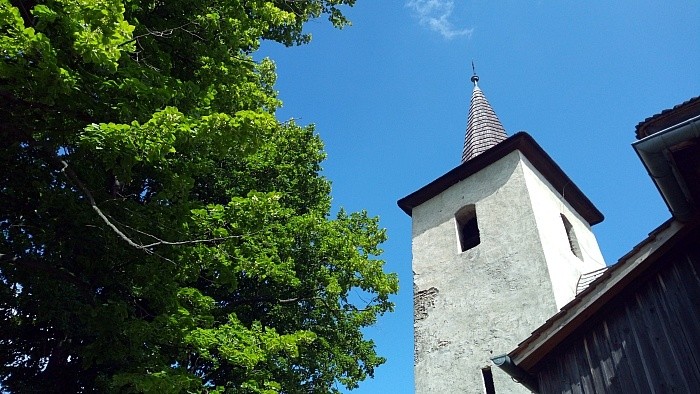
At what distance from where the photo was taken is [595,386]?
5461 mm

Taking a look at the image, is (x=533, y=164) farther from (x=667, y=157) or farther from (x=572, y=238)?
(x=667, y=157)

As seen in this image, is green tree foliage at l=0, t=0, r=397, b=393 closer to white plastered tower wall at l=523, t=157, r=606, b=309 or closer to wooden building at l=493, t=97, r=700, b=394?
white plastered tower wall at l=523, t=157, r=606, b=309

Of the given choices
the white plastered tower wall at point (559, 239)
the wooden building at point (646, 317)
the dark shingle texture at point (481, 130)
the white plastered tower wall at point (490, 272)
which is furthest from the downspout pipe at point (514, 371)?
the dark shingle texture at point (481, 130)

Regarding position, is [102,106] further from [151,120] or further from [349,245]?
[349,245]

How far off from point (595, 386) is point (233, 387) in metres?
5.35

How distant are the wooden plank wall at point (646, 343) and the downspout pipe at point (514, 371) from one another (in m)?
0.16

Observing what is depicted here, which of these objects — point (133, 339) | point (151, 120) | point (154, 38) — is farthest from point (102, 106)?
point (133, 339)

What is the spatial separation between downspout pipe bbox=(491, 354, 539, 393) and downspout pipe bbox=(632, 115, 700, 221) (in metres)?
2.44

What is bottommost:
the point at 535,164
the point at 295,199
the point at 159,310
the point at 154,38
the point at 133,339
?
the point at 133,339

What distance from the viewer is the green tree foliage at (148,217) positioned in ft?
17.3

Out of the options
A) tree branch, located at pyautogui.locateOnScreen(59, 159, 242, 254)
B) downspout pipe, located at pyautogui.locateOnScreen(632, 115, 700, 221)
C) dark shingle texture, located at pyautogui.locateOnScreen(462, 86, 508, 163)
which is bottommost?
downspout pipe, located at pyautogui.locateOnScreen(632, 115, 700, 221)

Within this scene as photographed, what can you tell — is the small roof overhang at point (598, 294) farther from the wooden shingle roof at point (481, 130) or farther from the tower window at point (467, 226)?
the wooden shingle roof at point (481, 130)

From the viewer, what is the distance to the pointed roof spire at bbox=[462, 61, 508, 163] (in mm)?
15492

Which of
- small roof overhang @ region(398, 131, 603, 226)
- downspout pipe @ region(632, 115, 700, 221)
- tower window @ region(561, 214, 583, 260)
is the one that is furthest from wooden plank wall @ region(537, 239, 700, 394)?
small roof overhang @ region(398, 131, 603, 226)
